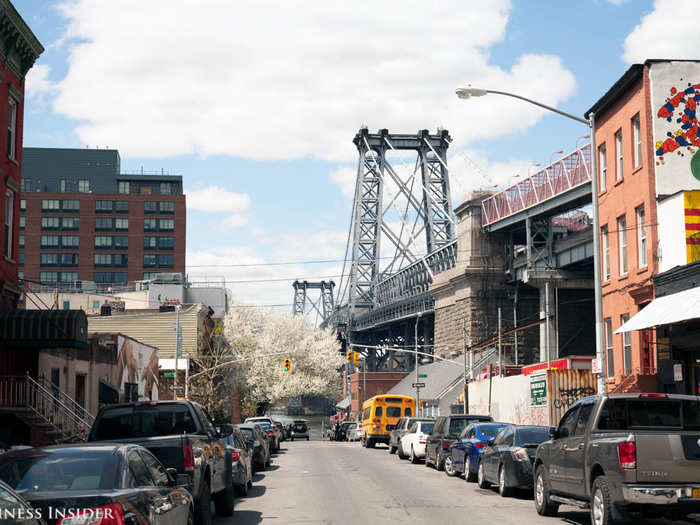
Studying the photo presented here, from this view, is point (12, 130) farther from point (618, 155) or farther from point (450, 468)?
point (618, 155)

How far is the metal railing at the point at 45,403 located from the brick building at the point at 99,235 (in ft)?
317

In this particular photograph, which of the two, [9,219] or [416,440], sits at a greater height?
[9,219]

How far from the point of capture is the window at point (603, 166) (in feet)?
113

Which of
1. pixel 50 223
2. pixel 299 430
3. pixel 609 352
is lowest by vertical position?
pixel 299 430

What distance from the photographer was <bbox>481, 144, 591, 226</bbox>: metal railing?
1844 inches

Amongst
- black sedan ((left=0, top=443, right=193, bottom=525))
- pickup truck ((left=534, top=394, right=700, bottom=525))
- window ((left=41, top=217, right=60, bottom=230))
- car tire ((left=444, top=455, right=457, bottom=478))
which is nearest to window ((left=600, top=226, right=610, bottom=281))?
car tire ((left=444, top=455, right=457, bottom=478))

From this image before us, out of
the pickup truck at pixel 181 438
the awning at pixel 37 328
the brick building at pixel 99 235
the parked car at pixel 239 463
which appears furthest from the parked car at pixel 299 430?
the pickup truck at pixel 181 438

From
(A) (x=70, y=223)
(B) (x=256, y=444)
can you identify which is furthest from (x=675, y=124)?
(A) (x=70, y=223)

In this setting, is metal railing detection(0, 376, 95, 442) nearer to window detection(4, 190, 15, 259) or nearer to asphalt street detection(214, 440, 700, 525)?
window detection(4, 190, 15, 259)

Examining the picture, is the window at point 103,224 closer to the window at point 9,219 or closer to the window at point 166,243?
the window at point 166,243

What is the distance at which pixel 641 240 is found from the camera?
30.7 metres

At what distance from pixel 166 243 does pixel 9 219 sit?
101 m

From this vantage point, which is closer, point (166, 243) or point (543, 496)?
point (543, 496)

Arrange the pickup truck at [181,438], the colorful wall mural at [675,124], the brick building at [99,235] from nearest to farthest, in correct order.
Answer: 1. the pickup truck at [181,438]
2. the colorful wall mural at [675,124]
3. the brick building at [99,235]
